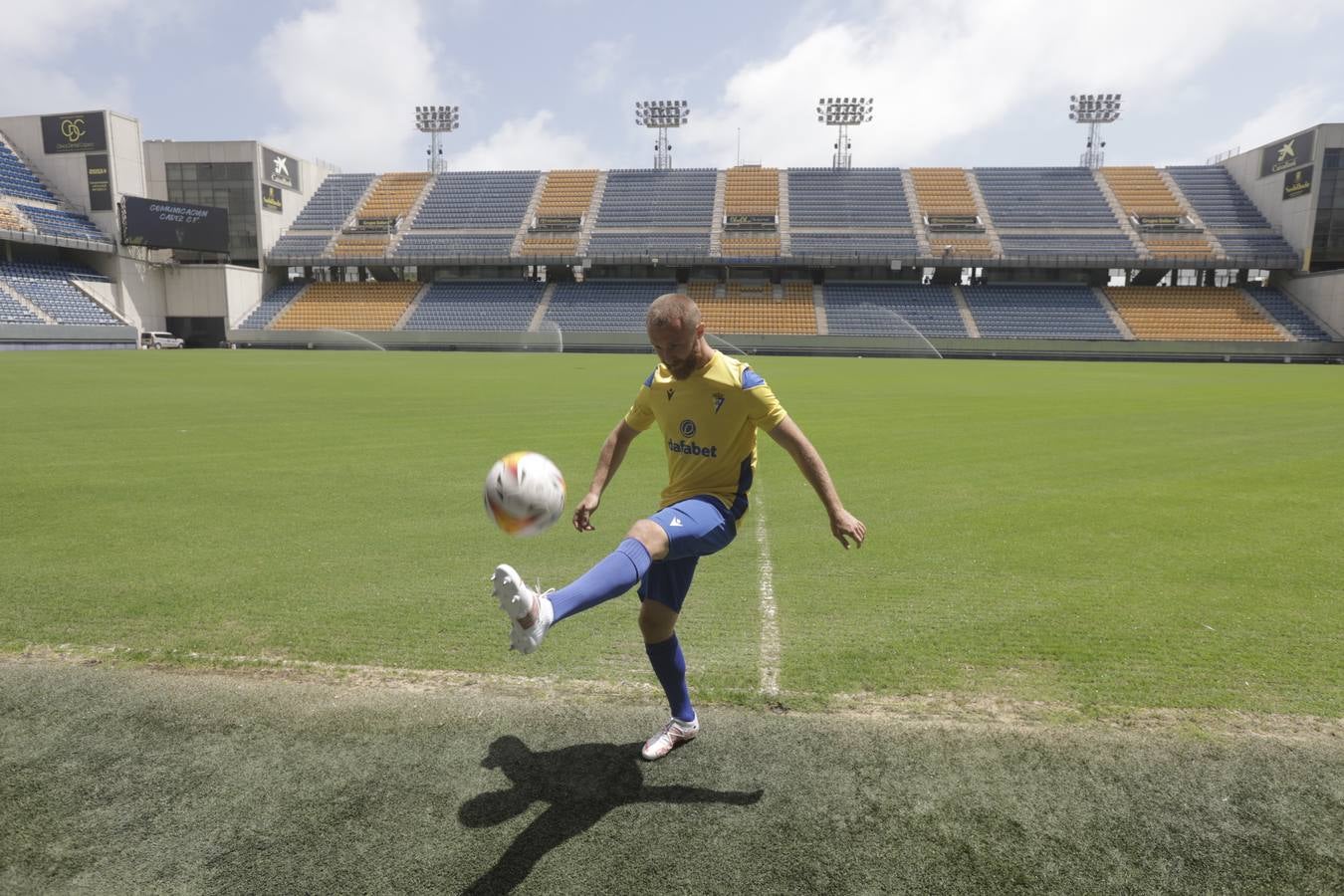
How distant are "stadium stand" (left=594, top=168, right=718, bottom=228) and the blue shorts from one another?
5301 cm

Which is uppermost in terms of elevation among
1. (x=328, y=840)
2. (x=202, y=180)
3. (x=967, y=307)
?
(x=202, y=180)

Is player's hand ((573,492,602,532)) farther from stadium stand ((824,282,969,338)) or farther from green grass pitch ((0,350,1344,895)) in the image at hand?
stadium stand ((824,282,969,338))

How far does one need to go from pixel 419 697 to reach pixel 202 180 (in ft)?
204

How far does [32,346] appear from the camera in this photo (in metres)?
39.7

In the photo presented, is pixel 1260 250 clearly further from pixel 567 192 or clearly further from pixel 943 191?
pixel 567 192

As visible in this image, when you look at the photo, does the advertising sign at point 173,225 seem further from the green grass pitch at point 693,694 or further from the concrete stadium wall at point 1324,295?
the concrete stadium wall at point 1324,295

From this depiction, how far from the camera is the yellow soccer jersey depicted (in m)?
3.41

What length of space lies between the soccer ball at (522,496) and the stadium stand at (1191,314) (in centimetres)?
5224

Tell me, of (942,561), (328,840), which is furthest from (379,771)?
(942,561)

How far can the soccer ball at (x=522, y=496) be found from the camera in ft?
10.5

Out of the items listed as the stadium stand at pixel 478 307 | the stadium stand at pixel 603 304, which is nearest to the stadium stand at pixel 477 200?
the stadium stand at pixel 478 307

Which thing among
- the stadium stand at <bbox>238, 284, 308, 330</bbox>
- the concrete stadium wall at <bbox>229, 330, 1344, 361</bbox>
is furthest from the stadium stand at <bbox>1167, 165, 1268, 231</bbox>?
the stadium stand at <bbox>238, 284, 308, 330</bbox>

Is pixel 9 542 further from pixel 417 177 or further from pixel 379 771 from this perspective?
pixel 417 177

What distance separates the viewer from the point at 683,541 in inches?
130
